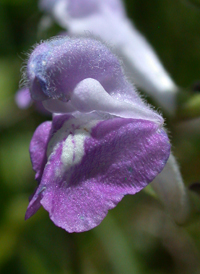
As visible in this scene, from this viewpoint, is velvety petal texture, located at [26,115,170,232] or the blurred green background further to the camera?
the blurred green background

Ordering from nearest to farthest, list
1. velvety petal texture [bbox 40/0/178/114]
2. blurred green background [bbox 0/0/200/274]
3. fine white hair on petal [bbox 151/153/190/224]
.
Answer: fine white hair on petal [bbox 151/153/190/224] < velvety petal texture [bbox 40/0/178/114] < blurred green background [bbox 0/0/200/274]

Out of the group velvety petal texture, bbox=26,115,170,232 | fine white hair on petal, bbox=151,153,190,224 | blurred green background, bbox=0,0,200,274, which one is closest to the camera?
velvety petal texture, bbox=26,115,170,232

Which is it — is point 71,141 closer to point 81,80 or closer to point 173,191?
point 81,80

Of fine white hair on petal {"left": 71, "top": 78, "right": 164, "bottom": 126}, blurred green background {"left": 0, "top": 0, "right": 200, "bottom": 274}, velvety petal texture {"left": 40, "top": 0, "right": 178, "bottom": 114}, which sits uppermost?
fine white hair on petal {"left": 71, "top": 78, "right": 164, "bottom": 126}

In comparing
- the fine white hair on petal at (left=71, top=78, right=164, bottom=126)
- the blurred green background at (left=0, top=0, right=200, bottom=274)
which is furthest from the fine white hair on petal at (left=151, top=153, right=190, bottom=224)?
the blurred green background at (left=0, top=0, right=200, bottom=274)

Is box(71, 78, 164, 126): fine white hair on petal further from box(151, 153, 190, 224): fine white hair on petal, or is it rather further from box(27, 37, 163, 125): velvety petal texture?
box(151, 153, 190, 224): fine white hair on petal
